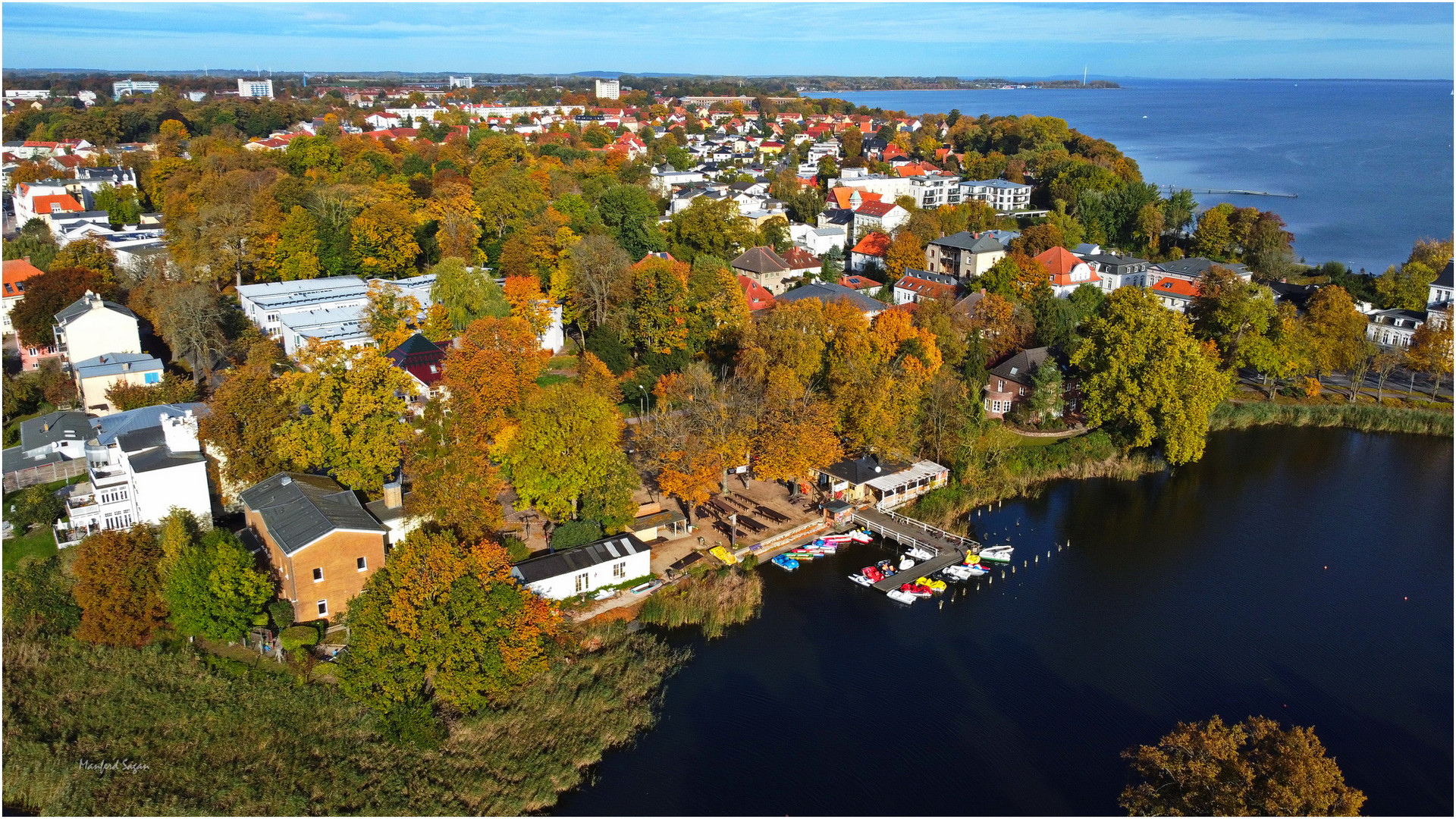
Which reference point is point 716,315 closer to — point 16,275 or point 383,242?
point 383,242

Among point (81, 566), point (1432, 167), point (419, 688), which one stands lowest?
point (419, 688)

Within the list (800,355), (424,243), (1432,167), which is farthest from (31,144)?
(1432,167)

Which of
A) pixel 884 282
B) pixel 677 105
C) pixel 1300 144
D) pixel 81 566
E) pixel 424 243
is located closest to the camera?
pixel 81 566

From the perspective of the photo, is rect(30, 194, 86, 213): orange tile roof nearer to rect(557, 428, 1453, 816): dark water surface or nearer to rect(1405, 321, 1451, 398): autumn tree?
rect(557, 428, 1453, 816): dark water surface

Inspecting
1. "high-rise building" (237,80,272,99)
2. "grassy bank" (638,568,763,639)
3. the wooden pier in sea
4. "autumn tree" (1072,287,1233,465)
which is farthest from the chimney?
"high-rise building" (237,80,272,99)

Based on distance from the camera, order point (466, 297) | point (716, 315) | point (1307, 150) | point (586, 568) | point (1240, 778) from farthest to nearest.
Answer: point (1307, 150) < point (466, 297) < point (716, 315) < point (586, 568) < point (1240, 778)

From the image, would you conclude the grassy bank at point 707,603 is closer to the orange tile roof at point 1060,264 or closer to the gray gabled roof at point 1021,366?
the gray gabled roof at point 1021,366

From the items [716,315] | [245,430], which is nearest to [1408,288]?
[716,315]

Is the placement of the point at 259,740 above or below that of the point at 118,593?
below

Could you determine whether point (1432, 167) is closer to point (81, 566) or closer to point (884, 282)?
point (884, 282)
